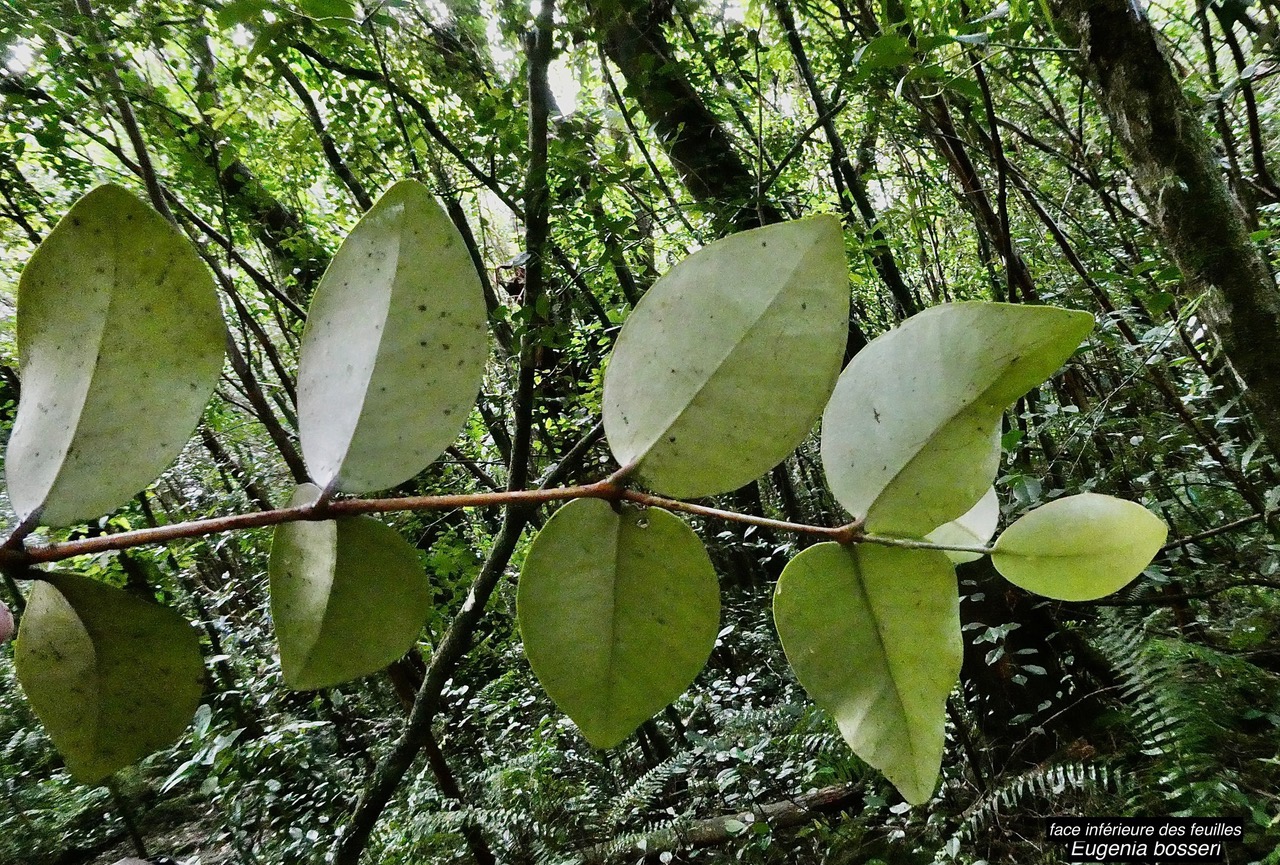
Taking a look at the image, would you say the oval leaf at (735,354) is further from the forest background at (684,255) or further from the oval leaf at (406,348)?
the forest background at (684,255)

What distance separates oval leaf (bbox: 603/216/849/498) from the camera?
0.53 ft

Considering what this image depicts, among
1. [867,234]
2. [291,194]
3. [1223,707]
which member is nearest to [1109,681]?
[1223,707]

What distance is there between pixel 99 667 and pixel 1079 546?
0.26 m

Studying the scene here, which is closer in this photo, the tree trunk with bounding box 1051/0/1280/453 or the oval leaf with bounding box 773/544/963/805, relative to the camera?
the oval leaf with bounding box 773/544/963/805

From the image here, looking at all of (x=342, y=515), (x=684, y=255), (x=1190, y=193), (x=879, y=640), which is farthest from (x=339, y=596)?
(x=1190, y=193)

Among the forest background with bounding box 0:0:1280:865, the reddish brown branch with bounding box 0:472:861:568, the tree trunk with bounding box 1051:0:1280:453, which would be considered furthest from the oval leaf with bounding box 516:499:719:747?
the tree trunk with bounding box 1051:0:1280:453

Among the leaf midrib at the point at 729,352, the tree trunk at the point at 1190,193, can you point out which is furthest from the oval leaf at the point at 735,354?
the tree trunk at the point at 1190,193

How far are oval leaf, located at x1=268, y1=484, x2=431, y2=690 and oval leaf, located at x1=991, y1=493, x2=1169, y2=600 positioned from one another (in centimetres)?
16

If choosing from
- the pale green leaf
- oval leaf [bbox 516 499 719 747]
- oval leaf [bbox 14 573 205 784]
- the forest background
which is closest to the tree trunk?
the forest background

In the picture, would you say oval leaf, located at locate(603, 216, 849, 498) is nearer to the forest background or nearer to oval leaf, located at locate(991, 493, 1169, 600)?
oval leaf, located at locate(991, 493, 1169, 600)

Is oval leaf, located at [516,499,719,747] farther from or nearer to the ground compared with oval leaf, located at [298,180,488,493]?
nearer to the ground

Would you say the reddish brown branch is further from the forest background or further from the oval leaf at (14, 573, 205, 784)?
the forest background

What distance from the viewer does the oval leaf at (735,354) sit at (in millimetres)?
162

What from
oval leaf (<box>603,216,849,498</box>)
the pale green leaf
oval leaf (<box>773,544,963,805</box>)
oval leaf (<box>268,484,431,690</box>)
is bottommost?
oval leaf (<box>773,544,963,805</box>)
